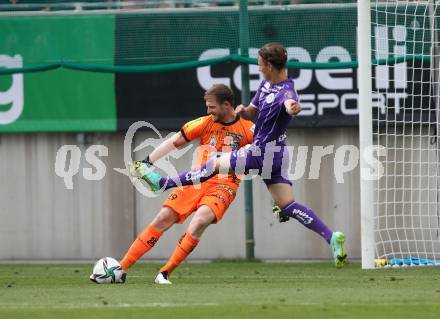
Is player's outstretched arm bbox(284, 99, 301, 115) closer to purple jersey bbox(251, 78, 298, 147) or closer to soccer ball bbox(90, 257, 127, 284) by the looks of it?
purple jersey bbox(251, 78, 298, 147)

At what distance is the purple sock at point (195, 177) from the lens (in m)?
10.5

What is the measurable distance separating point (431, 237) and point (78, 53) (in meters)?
5.28

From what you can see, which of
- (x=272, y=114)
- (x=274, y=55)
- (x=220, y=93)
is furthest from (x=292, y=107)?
(x=220, y=93)

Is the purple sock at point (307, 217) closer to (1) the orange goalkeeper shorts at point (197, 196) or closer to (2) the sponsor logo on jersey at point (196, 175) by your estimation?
(1) the orange goalkeeper shorts at point (197, 196)

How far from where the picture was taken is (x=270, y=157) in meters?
10.5

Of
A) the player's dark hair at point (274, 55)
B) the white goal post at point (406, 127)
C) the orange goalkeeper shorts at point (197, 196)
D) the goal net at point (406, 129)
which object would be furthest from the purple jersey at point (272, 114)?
the goal net at point (406, 129)

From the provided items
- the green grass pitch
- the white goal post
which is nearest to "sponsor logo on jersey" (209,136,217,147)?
the green grass pitch

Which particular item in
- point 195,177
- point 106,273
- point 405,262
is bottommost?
point 405,262

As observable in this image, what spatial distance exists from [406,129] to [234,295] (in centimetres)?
649

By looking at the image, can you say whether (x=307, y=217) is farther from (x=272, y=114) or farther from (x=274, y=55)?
(x=274, y=55)

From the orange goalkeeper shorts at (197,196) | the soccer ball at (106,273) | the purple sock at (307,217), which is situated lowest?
the soccer ball at (106,273)

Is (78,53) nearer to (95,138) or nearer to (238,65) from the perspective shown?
(95,138)

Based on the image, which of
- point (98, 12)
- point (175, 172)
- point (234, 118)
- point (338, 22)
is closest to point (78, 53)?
point (98, 12)

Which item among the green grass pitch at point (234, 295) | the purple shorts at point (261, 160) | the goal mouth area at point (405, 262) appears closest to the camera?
the green grass pitch at point (234, 295)
